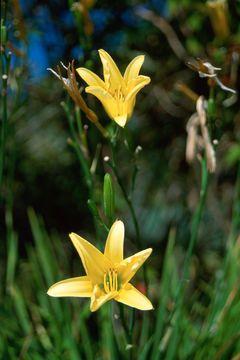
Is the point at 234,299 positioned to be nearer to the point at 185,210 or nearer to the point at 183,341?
the point at 183,341

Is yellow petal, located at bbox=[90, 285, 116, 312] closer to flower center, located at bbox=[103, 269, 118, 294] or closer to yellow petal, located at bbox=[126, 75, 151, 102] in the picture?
flower center, located at bbox=[103, 269, 118, 294]

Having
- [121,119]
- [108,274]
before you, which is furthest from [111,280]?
[121,119]

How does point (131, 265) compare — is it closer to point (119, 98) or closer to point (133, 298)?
point (133, 298)

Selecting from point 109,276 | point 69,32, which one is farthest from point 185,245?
point 109,276

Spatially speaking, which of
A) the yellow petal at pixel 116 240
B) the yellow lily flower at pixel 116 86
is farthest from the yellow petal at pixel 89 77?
the yellow petal at pixel 116 240

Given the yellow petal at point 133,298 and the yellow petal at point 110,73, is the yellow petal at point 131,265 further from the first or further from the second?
the yellow petal at point 110,73

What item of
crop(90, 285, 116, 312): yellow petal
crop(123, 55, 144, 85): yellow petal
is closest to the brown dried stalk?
crop(123, 55, 144, 85): yellow petal
